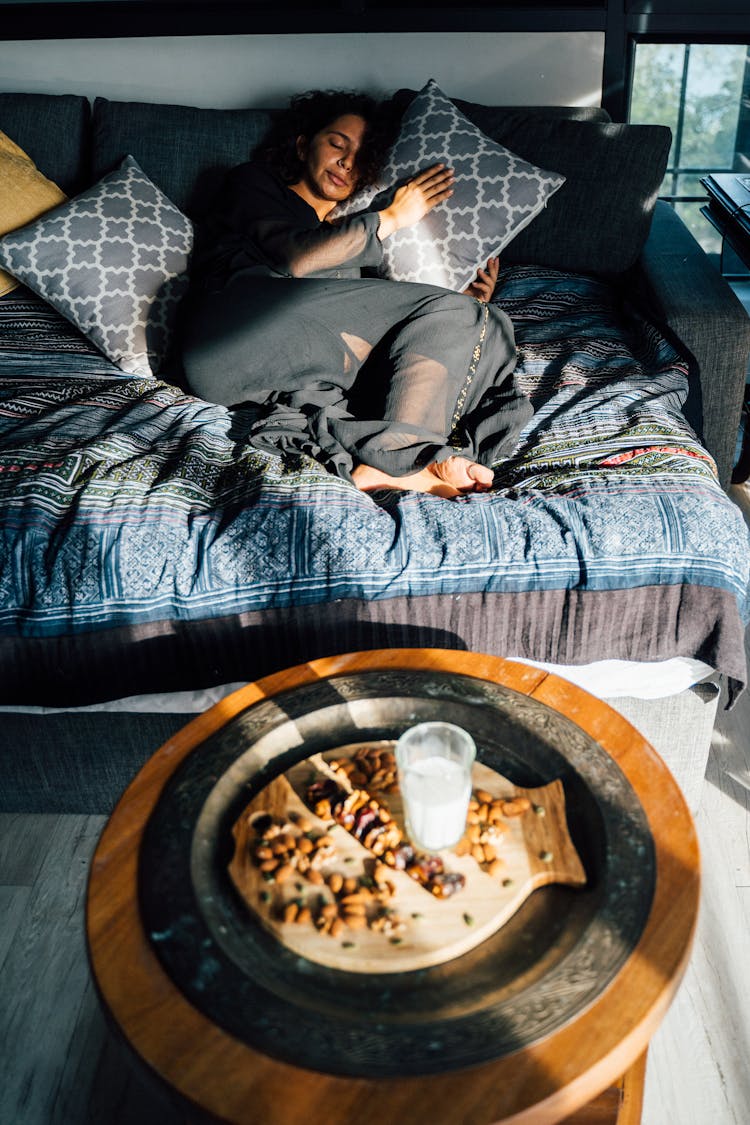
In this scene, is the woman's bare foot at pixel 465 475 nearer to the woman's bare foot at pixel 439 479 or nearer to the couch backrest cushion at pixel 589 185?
the woman's bare foot at pixel 439 479

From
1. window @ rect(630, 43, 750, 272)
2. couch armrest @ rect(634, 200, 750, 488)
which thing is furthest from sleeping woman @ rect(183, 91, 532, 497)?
window @ rect(630, 43, 750, 272)

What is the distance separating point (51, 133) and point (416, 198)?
3.53 feet

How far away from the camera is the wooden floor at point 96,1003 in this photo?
45.0 inches

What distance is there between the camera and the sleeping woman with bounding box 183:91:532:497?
1631 millimetres

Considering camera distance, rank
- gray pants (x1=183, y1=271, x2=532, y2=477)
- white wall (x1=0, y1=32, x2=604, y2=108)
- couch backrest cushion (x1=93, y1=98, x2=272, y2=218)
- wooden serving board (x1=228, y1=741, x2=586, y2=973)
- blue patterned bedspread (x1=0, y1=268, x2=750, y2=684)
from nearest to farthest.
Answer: wooden serving board (x1=228, y1=741, x2=586, y2=973) < blue patterned bedspread (x1=0, y1=268, x2=750, y2=684) < gray pants (x1=183, y1=271, x2=532, y2=477) < couch backrest cushion (x1=93, y1=98, x2=272, y2=218) < white wall (x1=0, y1=32, x2=604, y2=108)

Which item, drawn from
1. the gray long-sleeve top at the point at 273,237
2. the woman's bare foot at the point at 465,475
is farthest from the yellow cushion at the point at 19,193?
the woman's bare foot at the point at 465,475

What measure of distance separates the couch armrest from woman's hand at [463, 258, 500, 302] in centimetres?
36

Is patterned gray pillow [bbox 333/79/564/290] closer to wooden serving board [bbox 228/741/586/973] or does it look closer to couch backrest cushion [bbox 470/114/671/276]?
couch backrest cushion [bbox 470/114/671/276]

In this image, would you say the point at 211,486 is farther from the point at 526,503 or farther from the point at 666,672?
the point at 666,672

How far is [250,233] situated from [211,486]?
Result: 812mm

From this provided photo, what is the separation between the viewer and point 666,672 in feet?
4.52

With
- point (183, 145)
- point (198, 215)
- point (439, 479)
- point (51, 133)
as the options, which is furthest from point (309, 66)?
point (439, 479)

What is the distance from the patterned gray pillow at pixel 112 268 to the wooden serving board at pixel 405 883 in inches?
54.3

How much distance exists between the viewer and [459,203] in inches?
83.8
